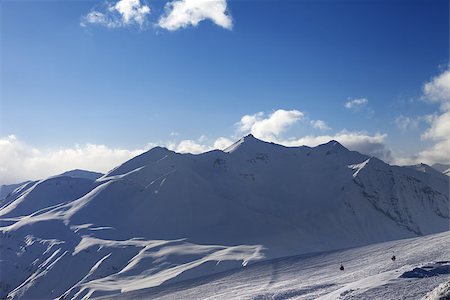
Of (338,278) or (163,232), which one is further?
(163,232)

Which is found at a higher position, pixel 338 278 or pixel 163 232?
pixel 163 232

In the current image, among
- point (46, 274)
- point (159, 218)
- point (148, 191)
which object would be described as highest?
point (148, 191)

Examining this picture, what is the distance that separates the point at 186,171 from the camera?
195 m

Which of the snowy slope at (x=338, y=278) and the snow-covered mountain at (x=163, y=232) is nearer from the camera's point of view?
the snowy slope at (x=338, y=278)

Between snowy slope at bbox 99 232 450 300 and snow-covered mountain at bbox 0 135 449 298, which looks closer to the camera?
snowy slope at bbox 99 232 450 300

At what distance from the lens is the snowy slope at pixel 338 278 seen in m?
39.0

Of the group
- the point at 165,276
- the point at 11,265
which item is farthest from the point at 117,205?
the point at 165,276

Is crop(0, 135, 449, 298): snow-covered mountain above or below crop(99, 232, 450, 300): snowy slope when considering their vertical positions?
above

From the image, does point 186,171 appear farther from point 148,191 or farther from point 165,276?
point 165,276

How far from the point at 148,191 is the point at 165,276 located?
3427 inches

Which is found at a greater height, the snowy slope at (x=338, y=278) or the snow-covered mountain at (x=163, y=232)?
the snow-covered mountain at (x=163, y=232)

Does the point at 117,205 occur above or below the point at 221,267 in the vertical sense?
above

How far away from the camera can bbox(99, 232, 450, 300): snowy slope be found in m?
39.0

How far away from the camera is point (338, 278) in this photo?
5206cm
